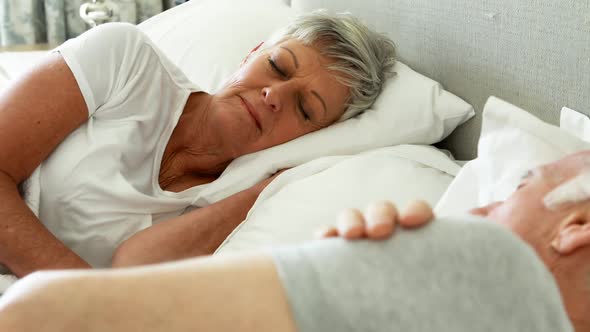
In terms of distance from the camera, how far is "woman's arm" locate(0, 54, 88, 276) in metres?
1.18

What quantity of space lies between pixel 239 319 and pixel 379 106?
1.08 metres

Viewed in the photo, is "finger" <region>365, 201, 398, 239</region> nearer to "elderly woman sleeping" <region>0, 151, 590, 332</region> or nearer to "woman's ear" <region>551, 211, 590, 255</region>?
"elderly woman sleeping" <region>0, 151, 590, 332</region>

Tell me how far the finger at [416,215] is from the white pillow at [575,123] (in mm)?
538

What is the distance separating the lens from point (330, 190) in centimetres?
122

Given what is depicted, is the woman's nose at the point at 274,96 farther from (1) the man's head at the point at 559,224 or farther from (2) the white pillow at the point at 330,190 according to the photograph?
(1) the man's head at the point at 559,224

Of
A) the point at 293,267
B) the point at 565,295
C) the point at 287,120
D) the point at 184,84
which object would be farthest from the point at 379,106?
the point at 293,267

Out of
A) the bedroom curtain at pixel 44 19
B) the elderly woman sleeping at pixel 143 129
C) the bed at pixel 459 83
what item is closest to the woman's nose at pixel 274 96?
the elderly woman sleeping at pixel 143 129

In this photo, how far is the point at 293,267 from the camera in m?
0.53

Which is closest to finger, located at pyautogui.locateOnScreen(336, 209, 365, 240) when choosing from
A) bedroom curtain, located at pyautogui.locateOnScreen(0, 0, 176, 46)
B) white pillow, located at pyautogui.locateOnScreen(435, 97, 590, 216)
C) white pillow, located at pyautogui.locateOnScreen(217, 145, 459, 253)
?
white pillow, located at pyautogui.locateOnScreen(435, 97, 590, 216)

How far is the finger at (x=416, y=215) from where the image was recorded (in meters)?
0.57

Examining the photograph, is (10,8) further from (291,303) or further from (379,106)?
(291,303)

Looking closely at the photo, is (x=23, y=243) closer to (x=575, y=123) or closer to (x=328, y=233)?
Result: (x=328, y=233)

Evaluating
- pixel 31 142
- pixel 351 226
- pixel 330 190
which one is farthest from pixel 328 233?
pixel 31 142

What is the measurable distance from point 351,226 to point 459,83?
96 centimetres
